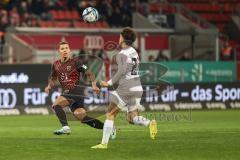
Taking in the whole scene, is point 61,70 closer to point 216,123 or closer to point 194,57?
point 216,123

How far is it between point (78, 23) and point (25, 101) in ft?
29.7

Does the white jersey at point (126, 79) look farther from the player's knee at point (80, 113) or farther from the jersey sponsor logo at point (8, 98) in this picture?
the jersey sponsor logo at point (8, 98)

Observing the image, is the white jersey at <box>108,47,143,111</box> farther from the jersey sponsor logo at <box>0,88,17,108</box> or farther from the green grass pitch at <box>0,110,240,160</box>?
the jersey sponsor logo at <box>0,88,17,108</box>

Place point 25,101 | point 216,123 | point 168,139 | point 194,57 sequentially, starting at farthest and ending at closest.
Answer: point 194,57 < point 25,101 < point 216,123 < point 168,139

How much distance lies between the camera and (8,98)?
27062mm

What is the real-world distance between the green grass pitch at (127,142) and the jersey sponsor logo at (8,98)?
3897 mm

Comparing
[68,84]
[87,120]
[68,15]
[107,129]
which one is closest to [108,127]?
[107,129]

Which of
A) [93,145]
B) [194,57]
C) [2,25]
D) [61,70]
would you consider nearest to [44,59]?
[2,25]

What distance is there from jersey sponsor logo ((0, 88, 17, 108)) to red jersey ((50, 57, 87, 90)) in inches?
397

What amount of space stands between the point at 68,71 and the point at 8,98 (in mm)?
10455

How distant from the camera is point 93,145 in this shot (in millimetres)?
14898

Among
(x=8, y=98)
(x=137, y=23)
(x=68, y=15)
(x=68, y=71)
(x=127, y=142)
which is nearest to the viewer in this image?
(x=127, y=142)

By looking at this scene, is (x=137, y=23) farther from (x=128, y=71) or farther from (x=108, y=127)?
(x=108, y=127)

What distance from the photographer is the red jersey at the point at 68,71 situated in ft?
55.9
